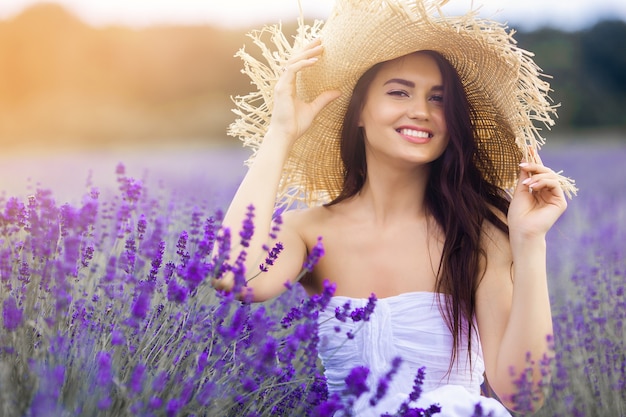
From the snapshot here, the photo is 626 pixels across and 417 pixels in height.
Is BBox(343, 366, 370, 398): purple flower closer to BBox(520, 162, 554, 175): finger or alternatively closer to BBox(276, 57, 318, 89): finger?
BBox(520, 162, 554, 175): finger

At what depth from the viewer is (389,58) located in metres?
2.44

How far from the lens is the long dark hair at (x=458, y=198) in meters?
2.38

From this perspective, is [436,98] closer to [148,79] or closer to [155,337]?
[155,337]

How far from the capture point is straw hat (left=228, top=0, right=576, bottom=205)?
2363 millimetres

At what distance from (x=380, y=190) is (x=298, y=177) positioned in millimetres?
410

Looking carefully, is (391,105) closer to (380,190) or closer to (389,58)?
(389,58)

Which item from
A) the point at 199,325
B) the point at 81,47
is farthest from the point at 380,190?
the point at 81,47

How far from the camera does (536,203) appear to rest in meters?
2.26

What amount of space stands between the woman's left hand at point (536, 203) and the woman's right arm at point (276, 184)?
2.30ft

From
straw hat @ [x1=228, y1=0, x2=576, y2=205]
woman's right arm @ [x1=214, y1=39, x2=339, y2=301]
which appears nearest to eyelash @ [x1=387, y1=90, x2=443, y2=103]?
straw hat @ [x1=228, y1=0, x2=576, y2=205]

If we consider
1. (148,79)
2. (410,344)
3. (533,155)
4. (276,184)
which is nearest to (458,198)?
(533,155)

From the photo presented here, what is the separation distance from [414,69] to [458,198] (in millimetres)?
448

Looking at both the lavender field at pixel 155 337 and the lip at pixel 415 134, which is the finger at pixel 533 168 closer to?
the lip at pixel 415 134

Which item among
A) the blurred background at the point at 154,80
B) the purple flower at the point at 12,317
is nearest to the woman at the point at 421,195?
the purple flower at the point at 12,317
